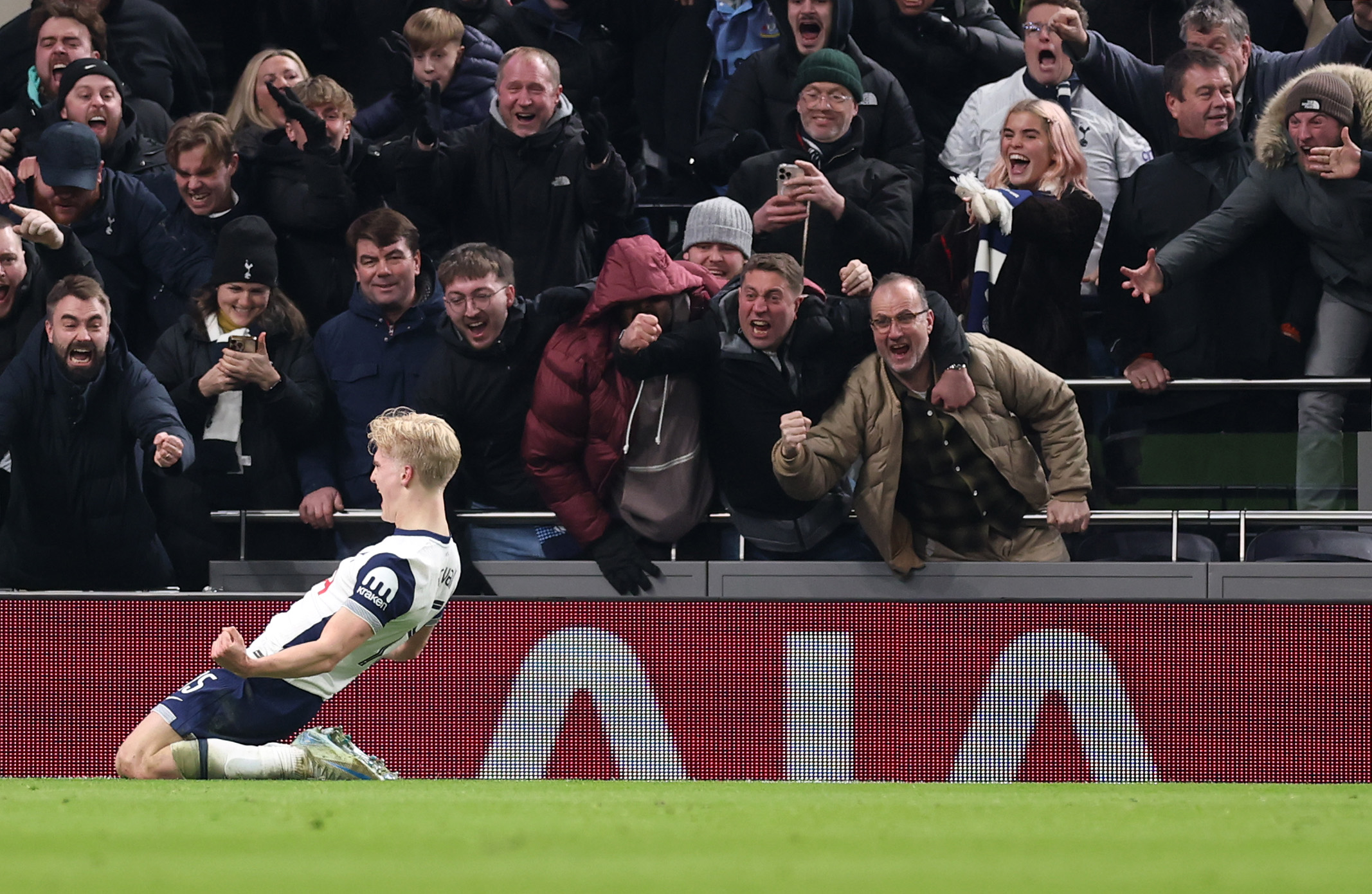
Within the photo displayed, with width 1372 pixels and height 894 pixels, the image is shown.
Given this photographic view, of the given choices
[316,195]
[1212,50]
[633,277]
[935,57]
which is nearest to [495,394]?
[633,277]

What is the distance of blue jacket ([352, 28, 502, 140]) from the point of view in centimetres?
982

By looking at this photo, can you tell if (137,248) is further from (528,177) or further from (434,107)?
(528,177)

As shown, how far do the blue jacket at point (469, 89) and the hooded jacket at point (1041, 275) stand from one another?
301 centimetres

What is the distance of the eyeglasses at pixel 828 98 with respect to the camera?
341 inches

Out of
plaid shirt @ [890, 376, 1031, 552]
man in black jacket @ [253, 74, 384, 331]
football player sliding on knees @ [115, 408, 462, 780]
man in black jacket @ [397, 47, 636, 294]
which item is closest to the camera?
football player sliding on knees @ [115, 408, 462, 780]

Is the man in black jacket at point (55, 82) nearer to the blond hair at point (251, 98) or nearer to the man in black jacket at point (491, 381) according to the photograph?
the blond hair at point (251, 98)

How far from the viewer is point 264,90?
9688mm

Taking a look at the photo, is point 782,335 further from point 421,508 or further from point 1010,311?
point 421,508

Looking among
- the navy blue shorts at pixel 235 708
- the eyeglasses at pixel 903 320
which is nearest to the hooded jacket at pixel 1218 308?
the eyeglasses at pixel 903 320

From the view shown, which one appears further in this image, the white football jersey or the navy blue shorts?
the navy blue shorts

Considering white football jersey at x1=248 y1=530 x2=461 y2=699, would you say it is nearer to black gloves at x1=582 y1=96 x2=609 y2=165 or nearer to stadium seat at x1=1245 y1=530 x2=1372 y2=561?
black gloves at x1=582 y1=96 x2=609 y2=165

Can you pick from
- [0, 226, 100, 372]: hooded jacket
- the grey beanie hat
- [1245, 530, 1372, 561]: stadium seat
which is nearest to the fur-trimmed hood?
[1245, 530, 1372, 561]: stadium seat

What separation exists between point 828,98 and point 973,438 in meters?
2.18

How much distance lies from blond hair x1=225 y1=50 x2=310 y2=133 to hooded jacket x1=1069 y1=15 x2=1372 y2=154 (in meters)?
4.26
